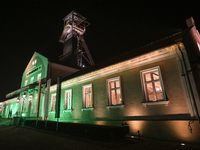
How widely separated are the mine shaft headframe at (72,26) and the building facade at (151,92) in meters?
21.6

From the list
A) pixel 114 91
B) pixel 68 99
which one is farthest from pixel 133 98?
pixel 68 99

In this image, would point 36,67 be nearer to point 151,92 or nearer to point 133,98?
point 133,98

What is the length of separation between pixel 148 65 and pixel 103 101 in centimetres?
472

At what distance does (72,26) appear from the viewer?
3150cm

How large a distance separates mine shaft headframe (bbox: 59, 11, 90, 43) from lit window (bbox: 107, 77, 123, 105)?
920 inches

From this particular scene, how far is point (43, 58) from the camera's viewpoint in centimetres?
2266

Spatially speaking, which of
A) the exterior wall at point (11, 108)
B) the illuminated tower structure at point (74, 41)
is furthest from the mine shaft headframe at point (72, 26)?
the exterior wall at point (11, 108)

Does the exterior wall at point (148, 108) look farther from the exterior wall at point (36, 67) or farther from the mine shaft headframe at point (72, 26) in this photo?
the mine shaft headframe at point (72, 26)

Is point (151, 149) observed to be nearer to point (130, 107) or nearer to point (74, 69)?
point (130, 107)

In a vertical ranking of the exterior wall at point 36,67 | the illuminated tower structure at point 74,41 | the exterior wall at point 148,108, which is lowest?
the exterior wall at point 148,108

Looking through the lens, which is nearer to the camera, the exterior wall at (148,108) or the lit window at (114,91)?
the exterior wall at (148,108)

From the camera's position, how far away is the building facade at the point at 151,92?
7199 millimetres

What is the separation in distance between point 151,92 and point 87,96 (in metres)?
6.08

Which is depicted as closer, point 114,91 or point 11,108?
point 114,91
